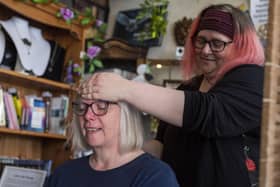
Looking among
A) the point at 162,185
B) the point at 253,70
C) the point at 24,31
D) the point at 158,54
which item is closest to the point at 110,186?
the point at 162,185

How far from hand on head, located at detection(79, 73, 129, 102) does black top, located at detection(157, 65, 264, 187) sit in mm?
178

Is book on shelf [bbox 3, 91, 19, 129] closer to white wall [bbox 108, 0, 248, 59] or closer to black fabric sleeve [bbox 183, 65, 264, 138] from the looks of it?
white wall [bbox 108, 0, 248, 59]

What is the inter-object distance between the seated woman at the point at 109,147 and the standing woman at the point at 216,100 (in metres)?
0.12

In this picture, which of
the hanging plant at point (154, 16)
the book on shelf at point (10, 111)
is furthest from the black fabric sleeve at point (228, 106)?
the hanging plant at point (154, 16)

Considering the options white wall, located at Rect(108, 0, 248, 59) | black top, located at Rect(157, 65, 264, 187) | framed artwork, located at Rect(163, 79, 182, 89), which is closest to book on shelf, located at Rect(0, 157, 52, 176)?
framed artwork, located at Rect(163, 79, 182, 89)

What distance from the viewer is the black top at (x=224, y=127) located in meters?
1.17

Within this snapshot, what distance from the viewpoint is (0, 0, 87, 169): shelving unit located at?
2576mm

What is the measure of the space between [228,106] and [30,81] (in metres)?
1.74

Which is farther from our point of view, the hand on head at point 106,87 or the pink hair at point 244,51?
the pink hair at point 244,51

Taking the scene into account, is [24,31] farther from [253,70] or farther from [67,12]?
[253,70]

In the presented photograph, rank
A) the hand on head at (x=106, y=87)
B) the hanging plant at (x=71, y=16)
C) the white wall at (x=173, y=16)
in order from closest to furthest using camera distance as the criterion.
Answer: the hand on head at (x=106, y=87) < the hanging plant at (x=71, y=16) < the white wall at (x=173, y=16)

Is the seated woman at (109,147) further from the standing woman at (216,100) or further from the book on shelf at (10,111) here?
the book on shelf at (10,111)

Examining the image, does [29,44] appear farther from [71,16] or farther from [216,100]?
[216,100]

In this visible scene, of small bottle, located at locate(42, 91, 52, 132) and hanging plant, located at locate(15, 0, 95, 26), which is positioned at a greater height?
hanging plant, located at locate(15, 0, 95, 26)
